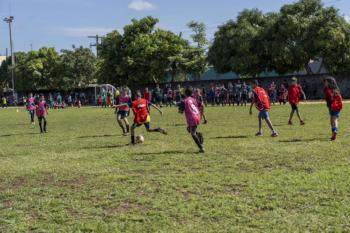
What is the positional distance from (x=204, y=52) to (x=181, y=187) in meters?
44.8

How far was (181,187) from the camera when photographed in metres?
8.20

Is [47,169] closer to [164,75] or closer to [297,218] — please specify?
[297,218]

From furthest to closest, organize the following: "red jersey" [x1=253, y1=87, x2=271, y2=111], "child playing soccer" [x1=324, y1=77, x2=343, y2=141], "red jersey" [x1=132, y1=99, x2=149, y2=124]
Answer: "red jersey" [x1=253, y1=87, x2=271, y2=111] < "red jersey" [x1=132, y1=99, x2=149, y2=124] < "child playing soccer" [x1=324, y1=77, x2=343, y2=141]

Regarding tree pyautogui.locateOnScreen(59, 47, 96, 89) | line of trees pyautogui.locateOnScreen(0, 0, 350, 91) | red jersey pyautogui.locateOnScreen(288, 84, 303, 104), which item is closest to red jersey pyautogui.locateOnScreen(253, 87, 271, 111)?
red jersey pyautogui.locateOnScreen(288, 84, 303, 104)

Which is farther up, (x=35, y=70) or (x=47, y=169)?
(x=35, y=70)

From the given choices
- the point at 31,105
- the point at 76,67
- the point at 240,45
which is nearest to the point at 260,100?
the point at 31,105

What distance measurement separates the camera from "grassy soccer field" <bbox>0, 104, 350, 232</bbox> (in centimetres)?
628

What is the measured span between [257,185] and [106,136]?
993 centimetres

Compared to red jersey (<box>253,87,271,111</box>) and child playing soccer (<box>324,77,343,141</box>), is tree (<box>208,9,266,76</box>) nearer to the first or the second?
red jersey (<box>253,87,271,111</box>)

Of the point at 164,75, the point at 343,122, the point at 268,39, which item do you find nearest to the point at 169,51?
the point at 164,75

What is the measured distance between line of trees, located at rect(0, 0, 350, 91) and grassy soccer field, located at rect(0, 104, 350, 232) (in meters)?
26.7

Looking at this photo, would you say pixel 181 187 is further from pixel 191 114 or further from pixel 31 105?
pixel 31 105

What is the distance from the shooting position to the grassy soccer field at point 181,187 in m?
6.28

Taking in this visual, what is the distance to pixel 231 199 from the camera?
7.26 meters
